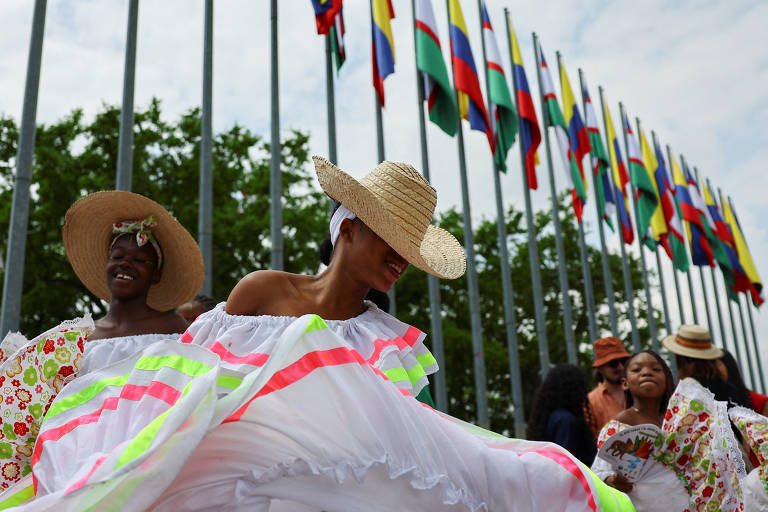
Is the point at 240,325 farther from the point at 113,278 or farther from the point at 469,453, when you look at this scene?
the point at 113,278

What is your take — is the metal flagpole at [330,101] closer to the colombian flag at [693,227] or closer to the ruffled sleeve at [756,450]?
the ruffled sleeve at [756,450]

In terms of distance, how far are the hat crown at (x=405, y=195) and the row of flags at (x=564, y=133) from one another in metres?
7.47

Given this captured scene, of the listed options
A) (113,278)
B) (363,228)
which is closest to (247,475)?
(363,228)

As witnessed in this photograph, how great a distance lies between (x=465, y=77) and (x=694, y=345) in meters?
8.31

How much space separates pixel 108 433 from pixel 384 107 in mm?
10030

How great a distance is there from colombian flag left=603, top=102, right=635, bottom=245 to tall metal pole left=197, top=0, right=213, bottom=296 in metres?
12.4

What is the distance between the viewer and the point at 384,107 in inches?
445

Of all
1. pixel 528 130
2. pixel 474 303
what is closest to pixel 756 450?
pixel 474 303

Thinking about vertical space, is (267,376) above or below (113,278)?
below

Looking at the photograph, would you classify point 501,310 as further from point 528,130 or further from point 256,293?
point 256,293

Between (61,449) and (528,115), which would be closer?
(61,449)

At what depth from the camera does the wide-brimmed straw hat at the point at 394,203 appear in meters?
2.18

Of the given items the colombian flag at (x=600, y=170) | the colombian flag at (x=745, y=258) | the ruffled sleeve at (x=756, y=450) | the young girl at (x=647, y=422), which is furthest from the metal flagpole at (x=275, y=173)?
the colombian flag at (x=745, y=258)

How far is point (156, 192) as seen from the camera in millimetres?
16078
